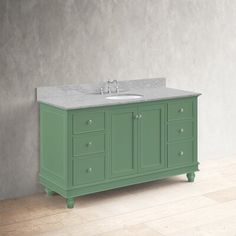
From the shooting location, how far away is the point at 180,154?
489cm

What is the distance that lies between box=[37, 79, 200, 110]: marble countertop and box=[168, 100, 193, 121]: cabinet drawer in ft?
0.22

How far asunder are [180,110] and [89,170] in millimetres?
936

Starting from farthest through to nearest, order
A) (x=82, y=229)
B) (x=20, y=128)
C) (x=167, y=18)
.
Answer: (x=167, y=18) < (x=20, y=128) < (x=82, y=229)

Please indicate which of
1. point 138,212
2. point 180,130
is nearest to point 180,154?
point 180,130

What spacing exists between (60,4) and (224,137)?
2143mm

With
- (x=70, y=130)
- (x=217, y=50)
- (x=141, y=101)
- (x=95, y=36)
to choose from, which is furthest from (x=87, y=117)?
(x=217, y=50)

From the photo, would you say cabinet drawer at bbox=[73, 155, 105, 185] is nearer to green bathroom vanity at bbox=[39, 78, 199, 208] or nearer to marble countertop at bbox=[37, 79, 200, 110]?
green bathroom vanity at bbox=[39, 78, 199, 208]

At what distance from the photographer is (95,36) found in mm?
4820

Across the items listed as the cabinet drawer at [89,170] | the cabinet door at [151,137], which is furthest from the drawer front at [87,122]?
the cabinet door at [151,137]

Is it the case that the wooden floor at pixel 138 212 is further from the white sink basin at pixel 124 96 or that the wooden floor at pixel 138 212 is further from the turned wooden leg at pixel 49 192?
the white sink basin at pixel 124 96

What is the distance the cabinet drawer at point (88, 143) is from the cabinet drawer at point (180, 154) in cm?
65

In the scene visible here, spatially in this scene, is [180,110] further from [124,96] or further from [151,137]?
[124,96]

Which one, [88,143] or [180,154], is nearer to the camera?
[88,143]

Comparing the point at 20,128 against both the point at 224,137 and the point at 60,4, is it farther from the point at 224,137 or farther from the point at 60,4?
the point at 224,137
